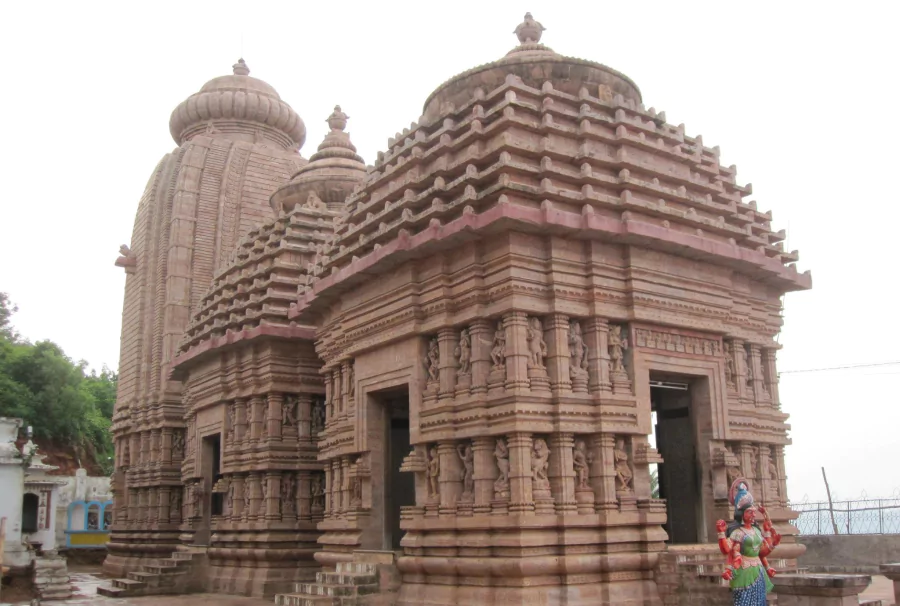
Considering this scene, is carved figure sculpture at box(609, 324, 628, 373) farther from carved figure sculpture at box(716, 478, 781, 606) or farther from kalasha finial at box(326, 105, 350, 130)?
kalasha finial at box(326, 105, 350, 130)

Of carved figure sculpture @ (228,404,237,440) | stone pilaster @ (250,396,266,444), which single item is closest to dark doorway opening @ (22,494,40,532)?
carved figure sculpture @ (228,404,237,440)

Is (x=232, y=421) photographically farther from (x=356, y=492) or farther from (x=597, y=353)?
(x=597, y=353)

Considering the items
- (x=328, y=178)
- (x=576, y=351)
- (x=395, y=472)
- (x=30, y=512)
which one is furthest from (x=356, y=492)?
(x=30, y=512)

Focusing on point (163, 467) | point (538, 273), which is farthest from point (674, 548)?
point (163, 467)

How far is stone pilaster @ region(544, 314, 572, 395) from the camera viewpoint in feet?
37.0

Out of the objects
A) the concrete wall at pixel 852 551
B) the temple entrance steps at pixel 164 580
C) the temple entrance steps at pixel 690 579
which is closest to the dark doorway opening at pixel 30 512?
the temple entrance steps at pixel 164 580

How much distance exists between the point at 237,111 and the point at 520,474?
78.5 feet

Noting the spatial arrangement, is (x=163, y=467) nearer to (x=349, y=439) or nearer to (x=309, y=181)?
(x=309, y=181)

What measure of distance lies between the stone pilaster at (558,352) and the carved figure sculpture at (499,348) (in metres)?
0.57

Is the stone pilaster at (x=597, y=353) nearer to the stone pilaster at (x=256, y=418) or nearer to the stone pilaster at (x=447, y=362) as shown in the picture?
the stone pilaster at (x=447, y=362)

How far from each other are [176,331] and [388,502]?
15.9 metres

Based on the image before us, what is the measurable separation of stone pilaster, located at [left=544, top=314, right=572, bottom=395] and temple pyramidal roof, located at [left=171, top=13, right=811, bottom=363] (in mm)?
1208

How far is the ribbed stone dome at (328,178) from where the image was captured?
68.8 ft

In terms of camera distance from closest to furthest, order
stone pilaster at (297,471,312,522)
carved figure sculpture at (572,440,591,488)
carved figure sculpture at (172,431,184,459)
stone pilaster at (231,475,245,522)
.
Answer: carved figure sculpture at (572,440,591,488) → stone pilaster at (297,471,312,522) → stone pilaster at (231,475,245,522) → carved figure sculpture at (172,431,184,459)
